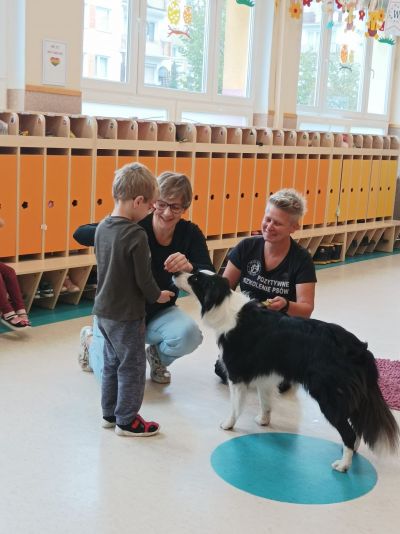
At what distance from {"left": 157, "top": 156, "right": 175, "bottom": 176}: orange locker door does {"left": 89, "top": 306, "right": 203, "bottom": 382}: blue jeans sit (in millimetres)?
2068

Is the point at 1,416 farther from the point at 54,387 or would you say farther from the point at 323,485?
the point at 323,485

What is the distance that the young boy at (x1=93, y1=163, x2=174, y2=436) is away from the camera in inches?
97.2

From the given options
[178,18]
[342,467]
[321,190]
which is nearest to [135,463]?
[342,467]

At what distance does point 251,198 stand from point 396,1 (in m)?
2.34

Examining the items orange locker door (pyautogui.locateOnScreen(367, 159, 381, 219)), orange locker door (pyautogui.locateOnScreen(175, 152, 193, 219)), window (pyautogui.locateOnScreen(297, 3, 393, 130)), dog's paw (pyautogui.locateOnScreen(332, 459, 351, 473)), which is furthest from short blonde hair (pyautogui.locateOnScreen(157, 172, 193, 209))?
orange locker door (pyautogui.locateOnScreen(367, 159, 381, 219))

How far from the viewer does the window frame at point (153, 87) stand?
538cm

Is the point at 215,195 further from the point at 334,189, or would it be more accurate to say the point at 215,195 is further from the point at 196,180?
the point at 334,189

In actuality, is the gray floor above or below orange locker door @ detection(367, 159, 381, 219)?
below

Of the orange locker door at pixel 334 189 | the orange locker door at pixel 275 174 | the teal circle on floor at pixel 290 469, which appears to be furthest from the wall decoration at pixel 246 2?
the teal circle on floor at pixel 290 469

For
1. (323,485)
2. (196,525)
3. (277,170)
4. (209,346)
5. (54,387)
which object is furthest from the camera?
(277,170)


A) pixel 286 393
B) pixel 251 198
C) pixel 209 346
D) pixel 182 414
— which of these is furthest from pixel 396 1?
pixel 182 414

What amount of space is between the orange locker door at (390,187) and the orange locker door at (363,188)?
489mm

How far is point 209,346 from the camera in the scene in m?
3.94

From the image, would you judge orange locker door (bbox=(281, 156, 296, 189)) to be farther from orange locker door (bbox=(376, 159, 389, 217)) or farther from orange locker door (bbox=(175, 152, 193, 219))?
orange locker door (bbox=(376, 159, 389, 217))
